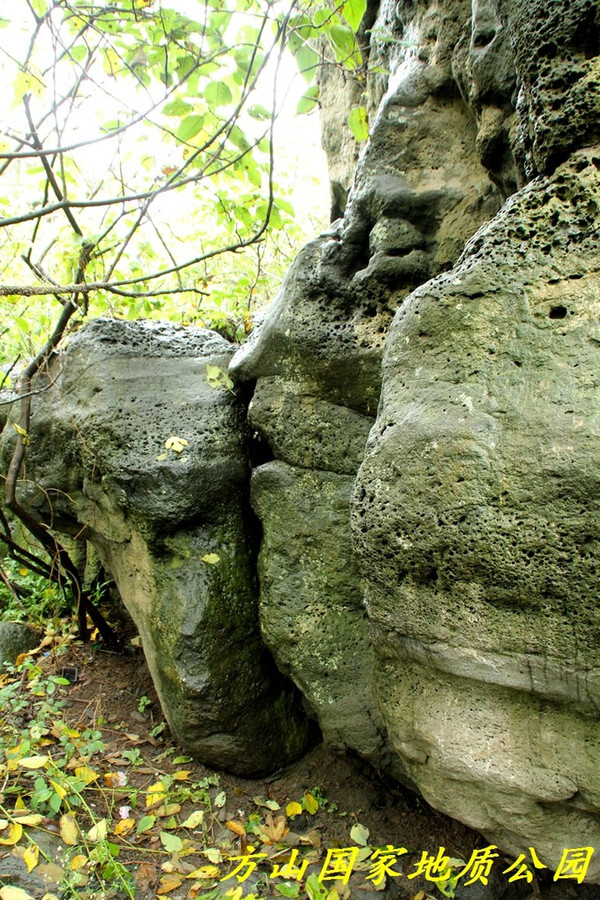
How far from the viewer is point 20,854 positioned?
2209 mm

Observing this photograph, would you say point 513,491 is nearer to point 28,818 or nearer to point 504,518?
point 504,518

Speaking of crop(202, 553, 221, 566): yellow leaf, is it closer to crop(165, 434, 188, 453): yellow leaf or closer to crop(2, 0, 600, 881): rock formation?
crop(2, 0, 600, 881): rock formation

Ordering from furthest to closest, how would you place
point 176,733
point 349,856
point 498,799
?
point 176,733, point 349,856, point 498,799

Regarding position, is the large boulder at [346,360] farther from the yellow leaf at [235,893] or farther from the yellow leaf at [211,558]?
the yellow leaf at [235,893]

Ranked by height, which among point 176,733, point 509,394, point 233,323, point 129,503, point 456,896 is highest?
point 233,323

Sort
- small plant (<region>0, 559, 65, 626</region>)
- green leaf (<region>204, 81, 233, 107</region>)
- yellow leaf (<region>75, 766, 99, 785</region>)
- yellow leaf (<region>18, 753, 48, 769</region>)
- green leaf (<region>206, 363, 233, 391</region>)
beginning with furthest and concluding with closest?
small plant (<region>0, 559, 65, 626</region>) → green leaf (<region>206, 363, 233, 391</region>) → yellow leaf (<region>75, 766, 99, 785</region>) → yellow leaf (<region>18, 753, 48, 769</region>) → green leaf (<region>204, 81, 233, 107</region>)

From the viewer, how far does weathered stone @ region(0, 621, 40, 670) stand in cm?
342

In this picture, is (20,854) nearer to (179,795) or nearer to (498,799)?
(179,795)

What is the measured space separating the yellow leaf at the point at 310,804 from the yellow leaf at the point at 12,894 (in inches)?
43.4

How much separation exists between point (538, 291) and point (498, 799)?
1534 mm

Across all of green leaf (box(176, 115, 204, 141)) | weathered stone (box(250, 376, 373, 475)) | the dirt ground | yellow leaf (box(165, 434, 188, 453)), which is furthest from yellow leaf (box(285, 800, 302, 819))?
green leaf (box(176, 115, 204, 141))

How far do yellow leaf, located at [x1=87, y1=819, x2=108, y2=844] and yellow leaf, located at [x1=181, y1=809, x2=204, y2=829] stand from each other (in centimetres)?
32

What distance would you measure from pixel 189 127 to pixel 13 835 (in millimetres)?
2693

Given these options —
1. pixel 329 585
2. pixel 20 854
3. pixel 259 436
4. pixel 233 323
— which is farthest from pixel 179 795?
pixel 233 323
